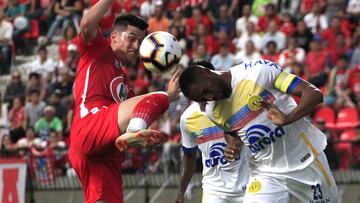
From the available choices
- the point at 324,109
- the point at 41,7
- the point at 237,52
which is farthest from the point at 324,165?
the point at 41,7

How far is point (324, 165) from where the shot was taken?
9953 millimetres

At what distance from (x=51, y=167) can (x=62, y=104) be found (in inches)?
124

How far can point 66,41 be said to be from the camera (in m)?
25.2

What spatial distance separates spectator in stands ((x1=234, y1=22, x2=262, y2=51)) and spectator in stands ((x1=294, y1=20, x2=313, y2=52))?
2.64 ft

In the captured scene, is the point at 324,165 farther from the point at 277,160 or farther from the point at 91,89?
the point at 91,89

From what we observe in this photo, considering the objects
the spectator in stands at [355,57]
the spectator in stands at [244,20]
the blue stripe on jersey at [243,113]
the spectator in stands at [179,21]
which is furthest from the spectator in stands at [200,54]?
the blue stripe on jersey at [243,113]

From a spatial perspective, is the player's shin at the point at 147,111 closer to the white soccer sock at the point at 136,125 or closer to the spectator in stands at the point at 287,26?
the white soccer sock at the point at 136,125

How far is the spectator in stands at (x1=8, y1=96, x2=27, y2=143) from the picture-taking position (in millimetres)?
21750

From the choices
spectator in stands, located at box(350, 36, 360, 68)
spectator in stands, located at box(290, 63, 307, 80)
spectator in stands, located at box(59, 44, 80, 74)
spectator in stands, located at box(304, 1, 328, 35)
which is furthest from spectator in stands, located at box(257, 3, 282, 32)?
spectator in stands, located at box(59, 44, 80, 74)

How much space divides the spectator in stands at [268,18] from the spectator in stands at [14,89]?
5204mm

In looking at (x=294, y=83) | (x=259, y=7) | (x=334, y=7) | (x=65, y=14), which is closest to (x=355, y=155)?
(x=334, y=7)

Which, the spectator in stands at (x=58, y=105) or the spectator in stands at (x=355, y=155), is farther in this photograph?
the spectator in stands at (x=58, y=105)

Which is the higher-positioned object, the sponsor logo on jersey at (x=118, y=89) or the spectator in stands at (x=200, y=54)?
the sponsor logo on jersey at (x=118, y=89)

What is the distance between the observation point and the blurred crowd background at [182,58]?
1894 centimetres
